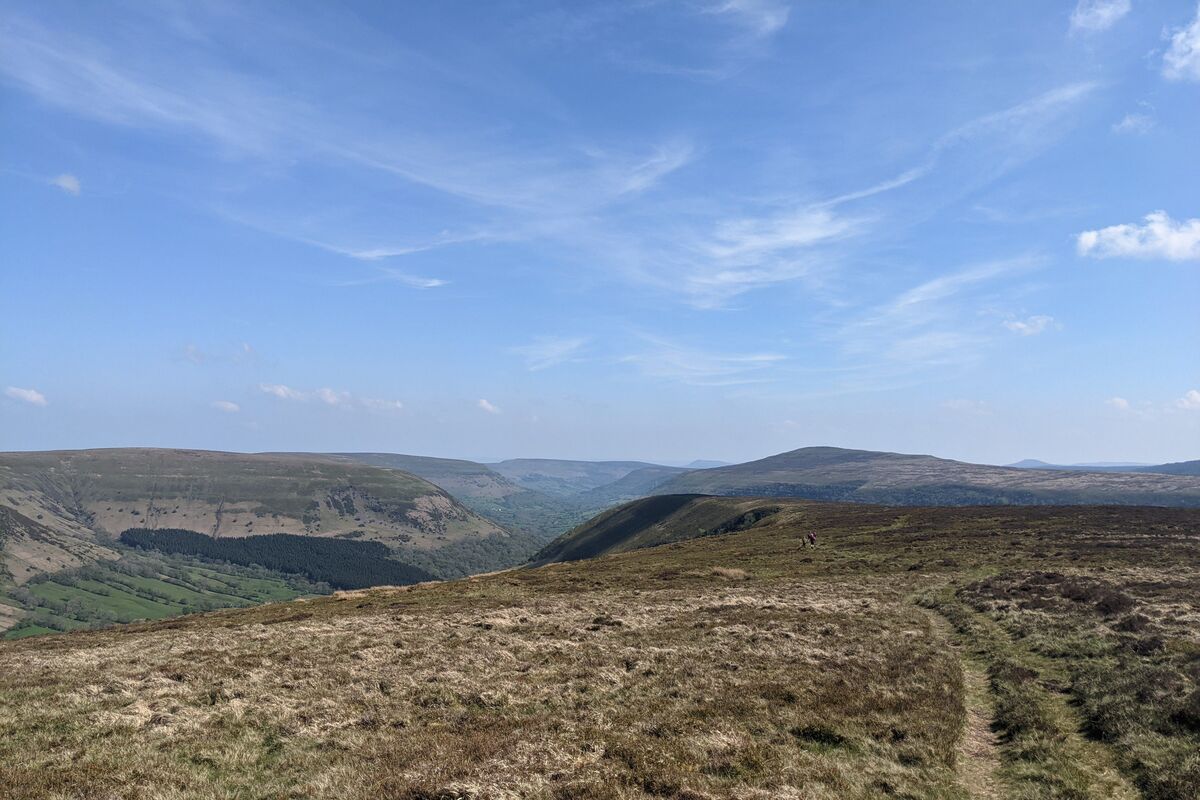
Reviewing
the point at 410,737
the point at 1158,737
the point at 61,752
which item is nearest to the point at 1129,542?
the point at 1158,737

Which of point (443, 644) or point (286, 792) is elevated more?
point (286, 792)

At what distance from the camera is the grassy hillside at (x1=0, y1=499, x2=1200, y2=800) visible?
14.0 m

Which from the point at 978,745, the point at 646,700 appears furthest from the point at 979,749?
the point at 646,700

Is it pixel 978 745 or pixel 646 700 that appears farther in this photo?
pixel 646 700

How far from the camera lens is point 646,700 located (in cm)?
2050

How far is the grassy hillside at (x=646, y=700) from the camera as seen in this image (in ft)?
45.9

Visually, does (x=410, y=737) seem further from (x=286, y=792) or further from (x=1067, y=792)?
(x=1067, y=792)

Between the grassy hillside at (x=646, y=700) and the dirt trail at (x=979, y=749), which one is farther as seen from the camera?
the dirt trail at (x=979, y=749)

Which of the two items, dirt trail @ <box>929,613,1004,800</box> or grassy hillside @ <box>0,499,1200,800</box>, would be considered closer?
grassy hillside @ <box>0,499,1200,800</box>

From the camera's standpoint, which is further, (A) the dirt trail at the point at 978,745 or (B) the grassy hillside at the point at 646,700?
(A) the dirt trail at the point at 978,745

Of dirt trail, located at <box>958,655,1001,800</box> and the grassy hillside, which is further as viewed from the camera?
dirt trail, located at <box>958,655,1001,800</box>

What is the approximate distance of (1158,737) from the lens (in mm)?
15766

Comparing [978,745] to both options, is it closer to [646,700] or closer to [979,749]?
[979,749]

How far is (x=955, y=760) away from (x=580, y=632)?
21472 mm
